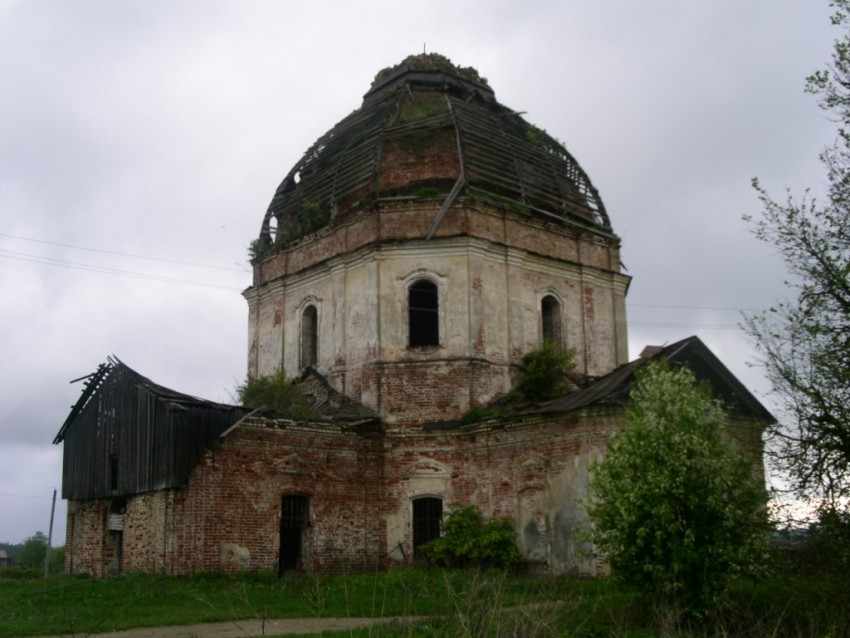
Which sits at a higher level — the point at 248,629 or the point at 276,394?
the point at 276,394

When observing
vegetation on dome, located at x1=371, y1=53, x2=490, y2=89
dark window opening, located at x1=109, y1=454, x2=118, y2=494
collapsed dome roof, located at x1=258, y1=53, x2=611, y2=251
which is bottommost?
dark window opening, located at x1=109, y1=454, x2=118, y2=494

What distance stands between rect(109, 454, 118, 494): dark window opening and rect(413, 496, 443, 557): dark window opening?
707 centimetres

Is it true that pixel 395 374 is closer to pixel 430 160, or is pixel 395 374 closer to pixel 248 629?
pixel 430 160

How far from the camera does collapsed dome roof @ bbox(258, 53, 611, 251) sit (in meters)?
23.3

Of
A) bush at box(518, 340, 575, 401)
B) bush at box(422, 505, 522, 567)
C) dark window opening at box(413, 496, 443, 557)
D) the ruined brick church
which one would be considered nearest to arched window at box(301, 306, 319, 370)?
the ruined brick church

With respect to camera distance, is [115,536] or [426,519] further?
[426,519]

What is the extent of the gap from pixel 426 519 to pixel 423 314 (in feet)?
17.1

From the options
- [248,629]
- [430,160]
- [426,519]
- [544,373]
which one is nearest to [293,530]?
[426,519]

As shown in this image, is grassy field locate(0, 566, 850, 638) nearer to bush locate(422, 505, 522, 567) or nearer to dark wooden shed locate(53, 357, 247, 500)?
bush locate(422, 505, 522, 567)

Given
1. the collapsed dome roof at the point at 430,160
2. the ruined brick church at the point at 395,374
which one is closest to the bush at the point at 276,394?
the ruined brick church at the point at 395,374

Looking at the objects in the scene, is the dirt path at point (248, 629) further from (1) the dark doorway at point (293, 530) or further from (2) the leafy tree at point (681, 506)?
(1) the dark doorway at point (293, 530)

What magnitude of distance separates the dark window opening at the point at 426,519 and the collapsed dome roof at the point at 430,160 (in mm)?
7385

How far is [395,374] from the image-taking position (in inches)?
859

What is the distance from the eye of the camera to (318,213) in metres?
24.6
